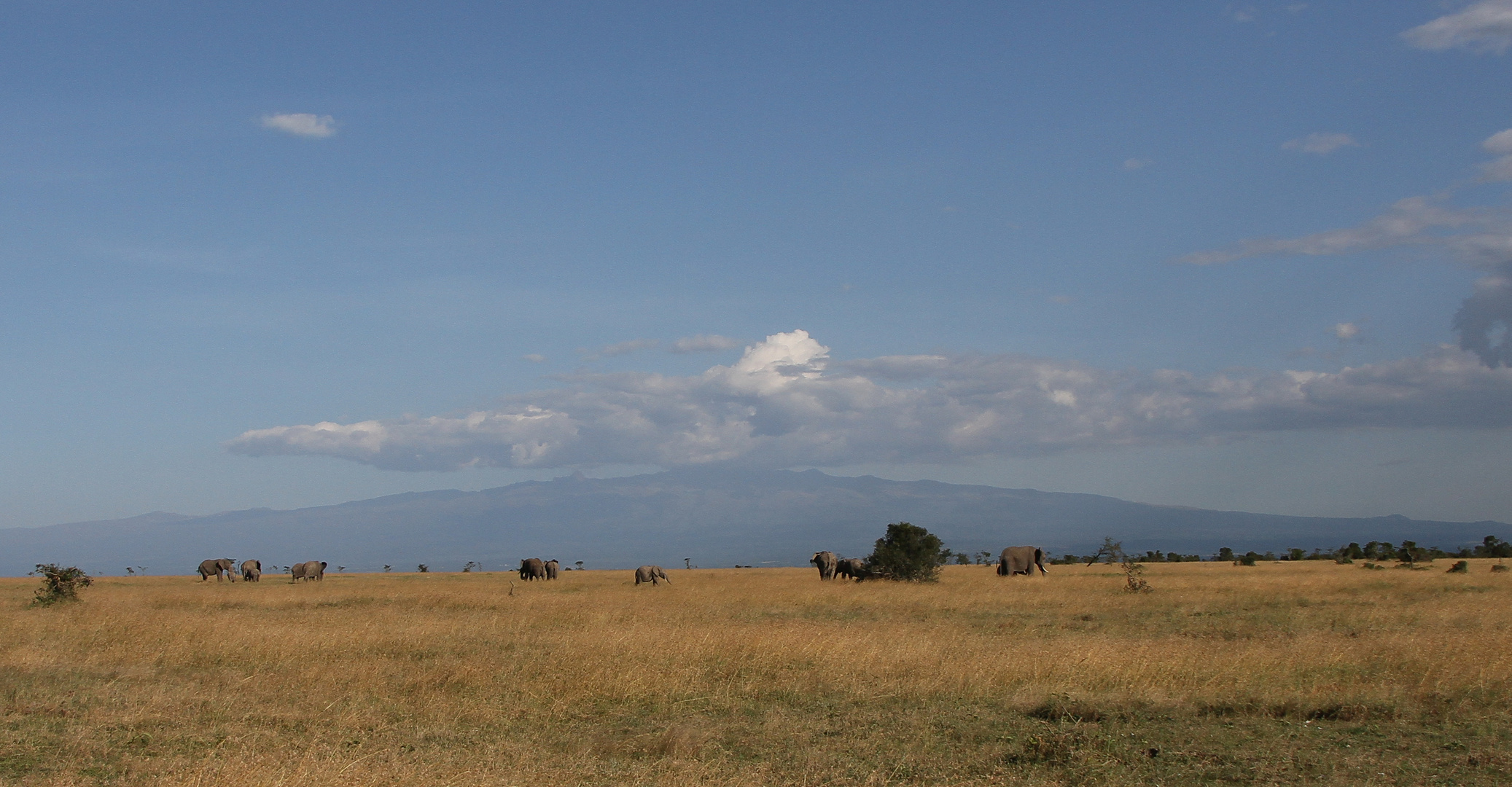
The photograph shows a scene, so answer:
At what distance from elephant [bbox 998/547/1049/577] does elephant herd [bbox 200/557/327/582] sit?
35.8 metres

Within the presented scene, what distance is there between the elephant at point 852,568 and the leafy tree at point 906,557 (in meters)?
0.33

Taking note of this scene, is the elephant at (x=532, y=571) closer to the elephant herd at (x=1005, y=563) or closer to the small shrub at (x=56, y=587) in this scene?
the elephant herd at (x=1005, y=563)

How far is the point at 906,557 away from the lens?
151ft

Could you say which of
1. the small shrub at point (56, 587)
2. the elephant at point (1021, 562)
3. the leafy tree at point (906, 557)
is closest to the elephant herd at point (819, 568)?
the elephant at point (1021, 562)

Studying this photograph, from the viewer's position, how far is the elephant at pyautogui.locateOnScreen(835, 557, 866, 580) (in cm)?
4759

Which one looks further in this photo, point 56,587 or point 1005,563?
point 1005,563

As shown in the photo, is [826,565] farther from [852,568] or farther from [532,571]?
[532,571]

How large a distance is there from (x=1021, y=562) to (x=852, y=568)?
992 centimetres

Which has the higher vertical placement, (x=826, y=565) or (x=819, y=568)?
(x=826, y=565)

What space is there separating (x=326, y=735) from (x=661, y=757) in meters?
4.02

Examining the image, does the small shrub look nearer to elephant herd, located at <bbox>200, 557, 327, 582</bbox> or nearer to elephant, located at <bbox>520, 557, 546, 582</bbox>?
elephant herd, located at <bbox>200, 557, 327, 582</bbox>

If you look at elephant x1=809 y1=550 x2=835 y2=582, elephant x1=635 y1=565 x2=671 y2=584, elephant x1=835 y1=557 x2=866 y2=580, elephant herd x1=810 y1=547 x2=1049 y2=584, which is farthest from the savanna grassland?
elephant x1=809 y1=550 x2=835 y2=582

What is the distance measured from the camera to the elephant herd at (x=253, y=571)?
55.5 meters

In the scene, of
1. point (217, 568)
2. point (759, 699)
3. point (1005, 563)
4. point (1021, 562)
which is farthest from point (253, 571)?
point (759, 699)
